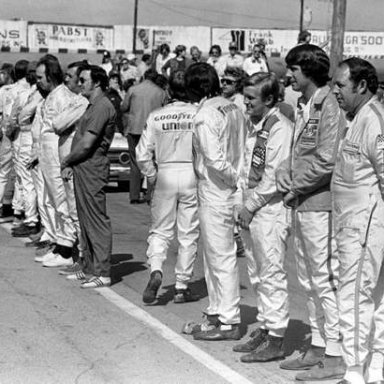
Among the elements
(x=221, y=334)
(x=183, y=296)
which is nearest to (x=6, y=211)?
(x=183, y=296)

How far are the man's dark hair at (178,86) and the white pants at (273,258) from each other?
2.08m

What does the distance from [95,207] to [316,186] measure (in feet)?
11.8

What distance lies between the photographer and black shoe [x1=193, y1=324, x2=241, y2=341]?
7852 millimetres

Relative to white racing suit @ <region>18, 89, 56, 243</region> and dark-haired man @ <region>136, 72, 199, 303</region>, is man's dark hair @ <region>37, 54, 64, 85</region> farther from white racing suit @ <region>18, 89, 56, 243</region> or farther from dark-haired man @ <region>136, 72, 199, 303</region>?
dark-haired man @ <region>136, 72, 199, 303</region>

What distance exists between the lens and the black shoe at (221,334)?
785 cm

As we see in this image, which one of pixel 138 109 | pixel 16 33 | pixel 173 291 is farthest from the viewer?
pixel 16 33

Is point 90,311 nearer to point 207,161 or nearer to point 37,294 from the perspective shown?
point 37,294

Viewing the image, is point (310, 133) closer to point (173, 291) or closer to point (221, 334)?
point (221, 334)

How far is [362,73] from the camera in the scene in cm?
639

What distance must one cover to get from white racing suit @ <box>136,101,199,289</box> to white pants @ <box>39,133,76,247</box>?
6.06 ft

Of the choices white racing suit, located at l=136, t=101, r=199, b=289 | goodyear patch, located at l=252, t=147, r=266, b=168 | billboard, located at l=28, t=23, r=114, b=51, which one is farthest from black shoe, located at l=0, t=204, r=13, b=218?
billboard, located at l=28, t=23, r=114, b=51

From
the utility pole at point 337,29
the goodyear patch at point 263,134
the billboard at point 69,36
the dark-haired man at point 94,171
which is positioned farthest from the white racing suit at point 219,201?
the billboard at point 69,36

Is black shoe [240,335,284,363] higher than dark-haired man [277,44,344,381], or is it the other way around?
dark-haired man [277,44,344,381]

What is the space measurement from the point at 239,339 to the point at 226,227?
2.82ft
